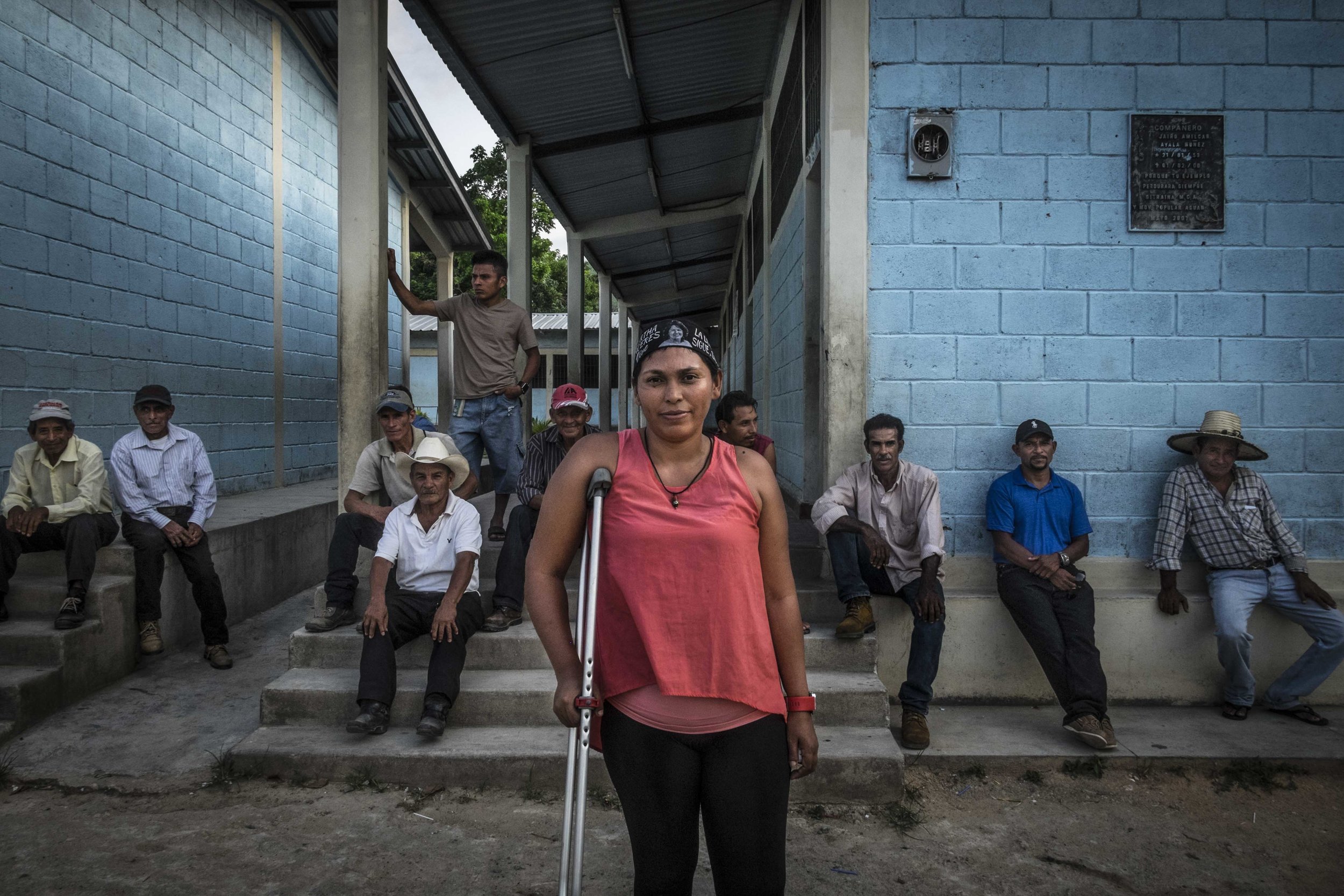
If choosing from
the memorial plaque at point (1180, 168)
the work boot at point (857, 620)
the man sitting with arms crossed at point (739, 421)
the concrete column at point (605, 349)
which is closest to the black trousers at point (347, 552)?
the man sitting with arms crossed at point (739, 421)

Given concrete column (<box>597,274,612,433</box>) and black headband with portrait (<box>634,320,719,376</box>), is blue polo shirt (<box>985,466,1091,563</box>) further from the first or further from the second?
concrete column (<box>597,274,612,433</box>)

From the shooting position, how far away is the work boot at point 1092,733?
13.6 feet

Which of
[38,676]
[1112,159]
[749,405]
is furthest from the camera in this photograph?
[749,405]

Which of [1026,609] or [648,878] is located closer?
[648,878]

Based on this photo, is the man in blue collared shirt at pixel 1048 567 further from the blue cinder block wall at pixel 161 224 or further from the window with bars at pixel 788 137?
the blue cinder block wall at pixel 161 224

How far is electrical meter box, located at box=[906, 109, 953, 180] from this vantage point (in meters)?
4.94

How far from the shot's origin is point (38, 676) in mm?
4656

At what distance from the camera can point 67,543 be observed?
16.8 ft

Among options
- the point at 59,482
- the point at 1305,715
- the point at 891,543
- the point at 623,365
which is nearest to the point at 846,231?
the point at 891,543

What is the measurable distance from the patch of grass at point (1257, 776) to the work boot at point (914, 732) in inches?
49.0

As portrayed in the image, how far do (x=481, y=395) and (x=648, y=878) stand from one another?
4.53 metres

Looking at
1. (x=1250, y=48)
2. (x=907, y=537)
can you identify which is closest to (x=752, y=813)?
(x=907, y=537)

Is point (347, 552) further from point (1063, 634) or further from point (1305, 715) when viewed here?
point (1305, 715)

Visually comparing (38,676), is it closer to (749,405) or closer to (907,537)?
(749,405)
